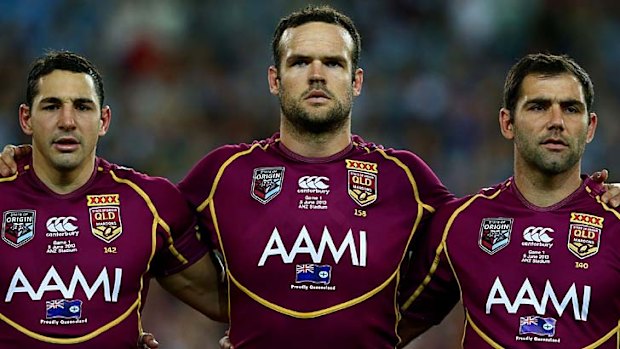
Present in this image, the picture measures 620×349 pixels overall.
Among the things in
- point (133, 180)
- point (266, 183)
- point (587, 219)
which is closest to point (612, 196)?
point (587, 219)

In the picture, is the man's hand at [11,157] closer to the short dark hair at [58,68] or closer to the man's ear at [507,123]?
the short dark hair at [58,68]

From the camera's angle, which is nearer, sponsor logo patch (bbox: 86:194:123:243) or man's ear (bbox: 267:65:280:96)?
sponsor logo patch (bbox: 86:194:123:243)

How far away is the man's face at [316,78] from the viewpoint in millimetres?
6648

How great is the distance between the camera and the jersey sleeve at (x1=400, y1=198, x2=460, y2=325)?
671 centimetres

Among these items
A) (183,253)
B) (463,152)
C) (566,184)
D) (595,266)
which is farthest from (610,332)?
(463,152)

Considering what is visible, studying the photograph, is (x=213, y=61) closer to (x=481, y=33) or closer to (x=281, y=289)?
(x=481, y=33)

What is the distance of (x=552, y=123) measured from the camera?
21.1 ft

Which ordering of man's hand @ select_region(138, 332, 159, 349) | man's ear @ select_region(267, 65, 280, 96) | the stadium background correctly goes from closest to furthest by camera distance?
man's hand @ select_region(138, 332, 159, 349)
man's ear @ select_region(267, 65, 280, 96)
the stadium background

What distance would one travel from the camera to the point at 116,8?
1514cm

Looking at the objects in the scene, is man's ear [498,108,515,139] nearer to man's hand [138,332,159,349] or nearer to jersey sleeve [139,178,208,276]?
jersey sleeve [139,178,208,276]

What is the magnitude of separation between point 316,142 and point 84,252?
1301 millimetres

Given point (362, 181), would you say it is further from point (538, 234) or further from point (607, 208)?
point (607, 208)

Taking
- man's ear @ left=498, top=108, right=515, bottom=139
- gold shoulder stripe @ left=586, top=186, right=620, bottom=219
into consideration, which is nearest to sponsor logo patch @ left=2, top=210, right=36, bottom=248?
man's ear @ left=498, top=108, right=515, bottom=139

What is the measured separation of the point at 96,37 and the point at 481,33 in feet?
14.6
